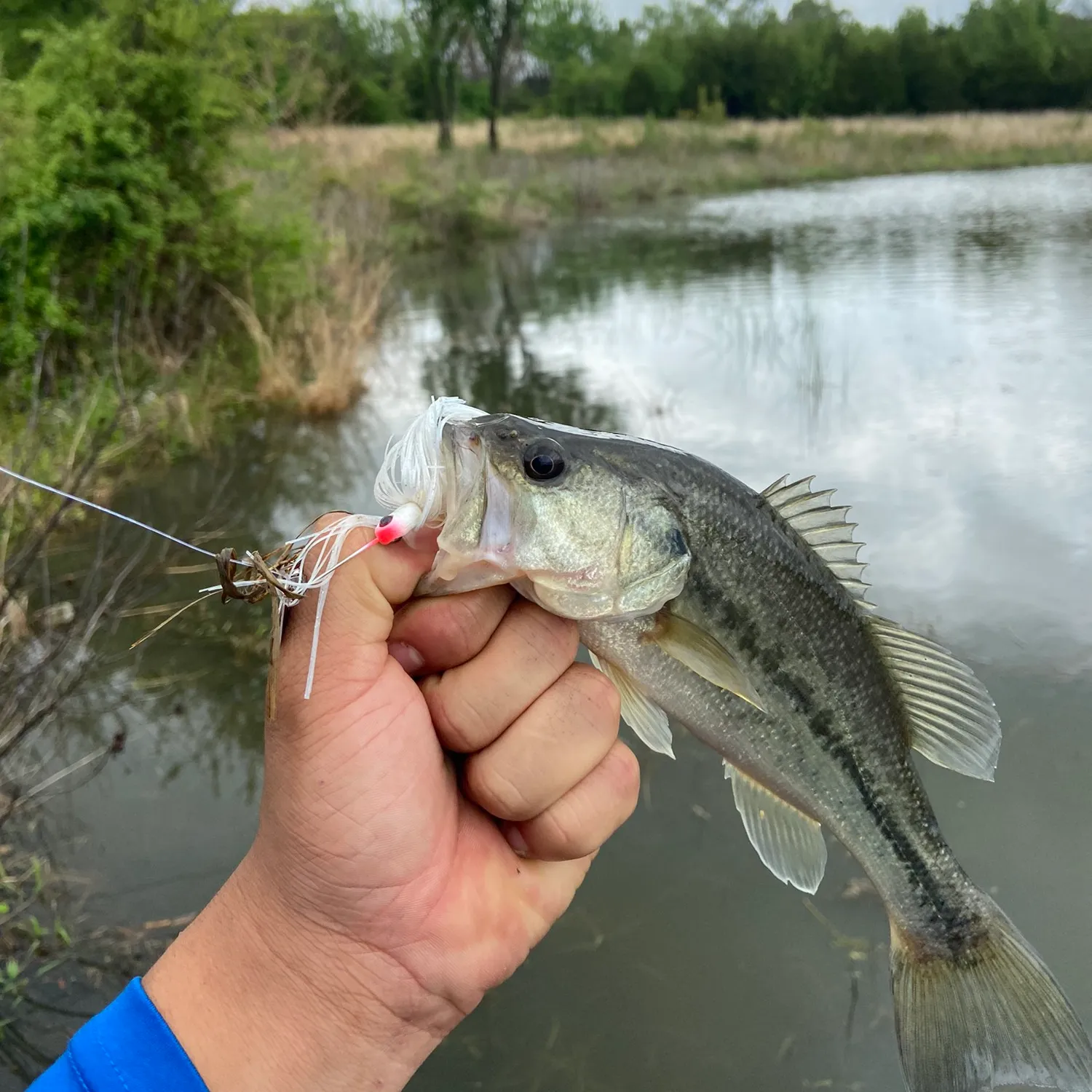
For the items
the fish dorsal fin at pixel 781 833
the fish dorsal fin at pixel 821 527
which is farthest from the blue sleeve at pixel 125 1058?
the fish dorsal fin at pixel 821 527

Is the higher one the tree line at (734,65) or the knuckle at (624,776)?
the tree line at (734,65)

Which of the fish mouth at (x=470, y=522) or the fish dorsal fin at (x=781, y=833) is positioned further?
the fish dorsal fin at (x=781, y=833)

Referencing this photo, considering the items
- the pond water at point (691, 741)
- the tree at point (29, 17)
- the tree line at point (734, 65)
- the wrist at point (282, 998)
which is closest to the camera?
the wrist at point (282, 998)

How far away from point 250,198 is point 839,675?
1209 centimetres

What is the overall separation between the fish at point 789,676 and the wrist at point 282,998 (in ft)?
2.32

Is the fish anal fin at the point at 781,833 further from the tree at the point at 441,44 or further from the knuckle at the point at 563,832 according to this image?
the tree at the point at 441,44

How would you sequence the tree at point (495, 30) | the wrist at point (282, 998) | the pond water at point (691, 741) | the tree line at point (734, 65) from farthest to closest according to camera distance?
1. the tree line at point (734, 65)
2. the tree at point (495, 30)
3. the pond water at point (691, 741)
4. the wrist at point (282, 998)

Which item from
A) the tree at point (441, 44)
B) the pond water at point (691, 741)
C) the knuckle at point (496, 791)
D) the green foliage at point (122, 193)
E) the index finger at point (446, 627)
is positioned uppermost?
the tree at point (441, 44)

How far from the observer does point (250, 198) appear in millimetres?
11586

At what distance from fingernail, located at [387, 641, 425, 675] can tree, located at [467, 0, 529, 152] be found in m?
37.4

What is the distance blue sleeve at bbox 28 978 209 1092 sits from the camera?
131 cm

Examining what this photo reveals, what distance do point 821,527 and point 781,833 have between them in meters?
0.79

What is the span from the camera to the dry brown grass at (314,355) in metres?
8.91

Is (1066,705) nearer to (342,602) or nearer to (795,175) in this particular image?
(342,602)
